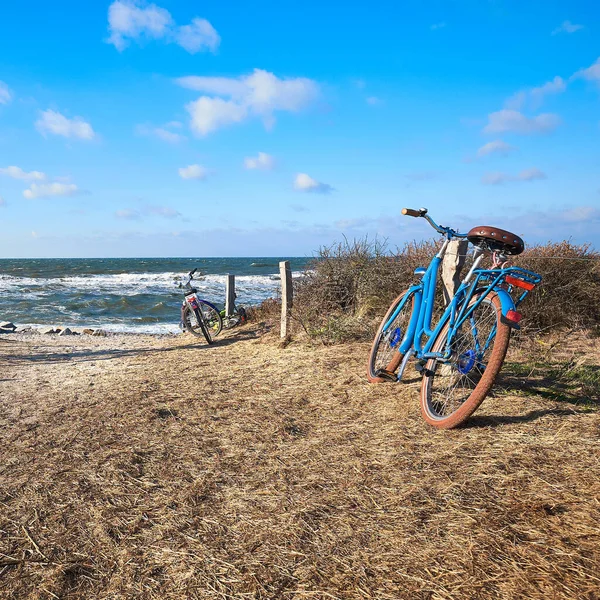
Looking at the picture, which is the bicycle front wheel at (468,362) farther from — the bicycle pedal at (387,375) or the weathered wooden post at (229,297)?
the weathered wooden post at (229,297)

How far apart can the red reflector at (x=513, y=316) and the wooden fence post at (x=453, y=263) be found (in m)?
1.47

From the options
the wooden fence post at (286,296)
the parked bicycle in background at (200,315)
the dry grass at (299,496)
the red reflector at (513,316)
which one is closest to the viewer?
the dry grass at (299,496)

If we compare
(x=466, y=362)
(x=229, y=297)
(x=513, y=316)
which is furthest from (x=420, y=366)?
(x=229, y=297)

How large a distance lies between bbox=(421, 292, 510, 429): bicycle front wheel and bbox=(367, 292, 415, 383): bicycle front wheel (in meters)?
0.89

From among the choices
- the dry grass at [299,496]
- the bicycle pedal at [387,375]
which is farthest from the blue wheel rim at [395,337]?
the dry grass at [299,496]

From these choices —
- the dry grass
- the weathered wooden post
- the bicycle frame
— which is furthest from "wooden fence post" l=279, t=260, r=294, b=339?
the bicycle frame

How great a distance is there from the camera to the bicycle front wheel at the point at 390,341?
4910mm

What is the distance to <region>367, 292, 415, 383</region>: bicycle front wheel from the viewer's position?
16.1 feet

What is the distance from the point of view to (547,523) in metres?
2.38

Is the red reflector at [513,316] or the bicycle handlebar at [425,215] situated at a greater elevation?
the bicycle handlebar at [425,215]

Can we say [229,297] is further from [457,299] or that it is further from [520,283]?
[520,283]

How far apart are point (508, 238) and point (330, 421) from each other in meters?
2.09

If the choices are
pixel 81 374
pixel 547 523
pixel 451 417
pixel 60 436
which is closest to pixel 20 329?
pixel 81 374

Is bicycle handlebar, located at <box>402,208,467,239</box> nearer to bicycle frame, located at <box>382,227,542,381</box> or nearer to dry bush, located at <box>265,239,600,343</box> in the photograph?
bicycle frame, located at <box>382,227,542,381</box>
